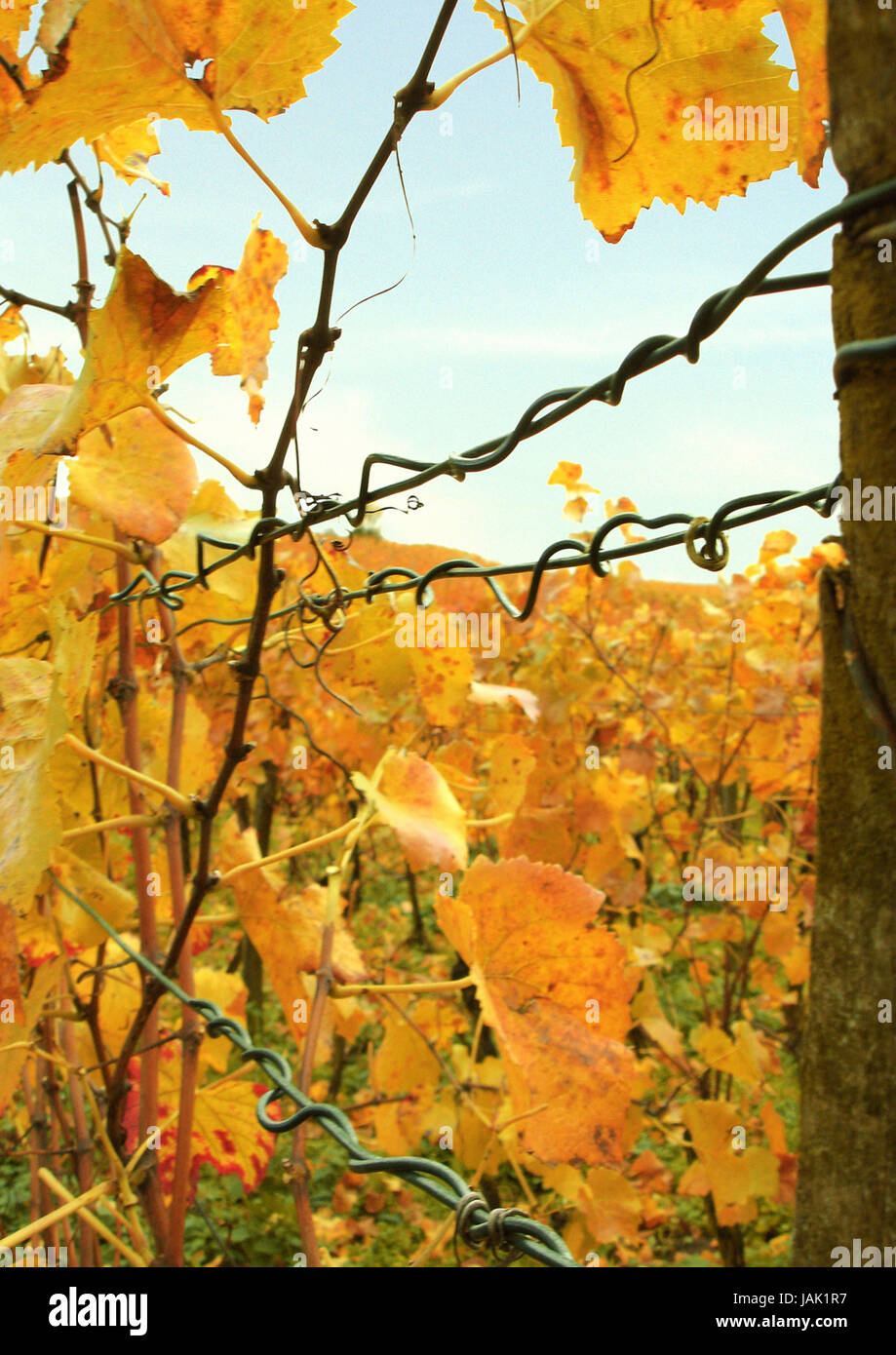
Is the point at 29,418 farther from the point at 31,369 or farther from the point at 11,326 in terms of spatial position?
the point at 11,326

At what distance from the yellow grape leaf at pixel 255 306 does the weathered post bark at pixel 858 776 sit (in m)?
0.59

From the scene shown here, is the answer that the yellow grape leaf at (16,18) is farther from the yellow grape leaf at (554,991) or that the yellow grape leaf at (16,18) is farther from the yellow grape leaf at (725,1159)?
the yellow grape leaf at (725,1159)

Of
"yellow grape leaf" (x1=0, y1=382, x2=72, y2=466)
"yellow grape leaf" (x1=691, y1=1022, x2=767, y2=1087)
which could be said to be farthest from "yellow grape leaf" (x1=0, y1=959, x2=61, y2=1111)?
"yellow grape leaf" (x1=691, y1=1022, x2=767, y2=1087)

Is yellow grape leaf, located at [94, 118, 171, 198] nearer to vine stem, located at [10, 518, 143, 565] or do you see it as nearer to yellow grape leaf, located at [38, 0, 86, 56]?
vine stem, located at [10, 518, 143, 565]

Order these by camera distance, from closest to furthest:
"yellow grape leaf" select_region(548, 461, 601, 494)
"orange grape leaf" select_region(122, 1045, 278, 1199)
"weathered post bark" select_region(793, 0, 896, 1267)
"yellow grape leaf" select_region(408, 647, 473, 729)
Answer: "weathered post bark" select_region(793, 0, 896, 1267) → "orange grape leaf" select_region(122, 1045, 278, 1199) → "yellow grape leaf" select_region(408, 647, 473, 729) → "yellow grape leaf" select_region(548, 461, 601, 494)

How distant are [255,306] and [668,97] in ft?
1.36

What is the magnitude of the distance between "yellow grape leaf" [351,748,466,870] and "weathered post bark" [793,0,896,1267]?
18.0 inches

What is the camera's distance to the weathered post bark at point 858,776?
41 centimetres

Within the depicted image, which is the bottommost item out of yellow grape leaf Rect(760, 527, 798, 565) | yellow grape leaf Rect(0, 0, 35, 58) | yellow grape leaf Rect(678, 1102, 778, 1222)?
yellow grape leaf Rect(678, 1102, 778, 1222)

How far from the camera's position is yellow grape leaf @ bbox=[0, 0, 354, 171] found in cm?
58

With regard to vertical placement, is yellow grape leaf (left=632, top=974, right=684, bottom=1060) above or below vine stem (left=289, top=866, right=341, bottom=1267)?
below

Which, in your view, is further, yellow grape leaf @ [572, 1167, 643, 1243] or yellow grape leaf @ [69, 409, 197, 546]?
yellow grape leaf @ [572, 1167, 643, 1243]
